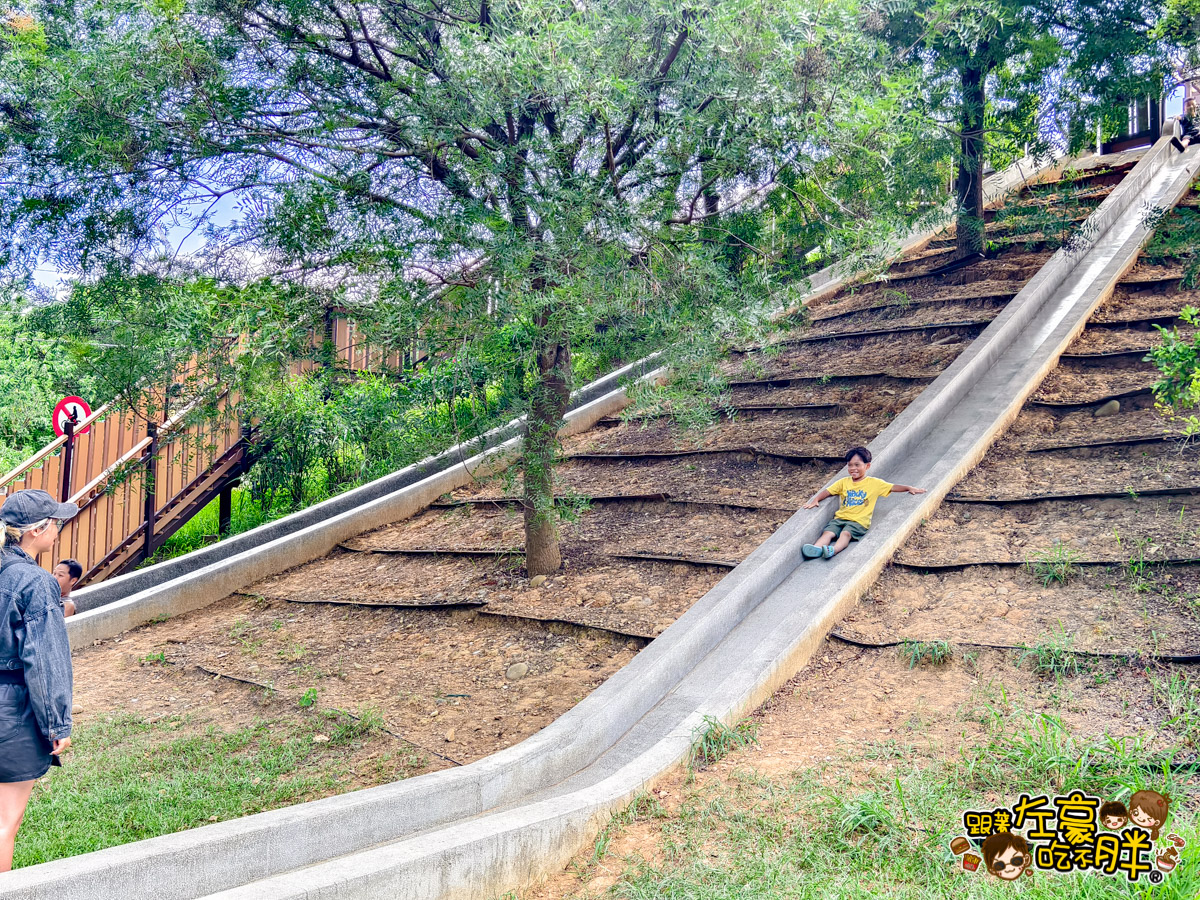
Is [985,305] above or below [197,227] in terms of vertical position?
below

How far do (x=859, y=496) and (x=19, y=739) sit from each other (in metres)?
5.01

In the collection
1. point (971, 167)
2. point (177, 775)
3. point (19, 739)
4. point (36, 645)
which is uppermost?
point (971, 167)


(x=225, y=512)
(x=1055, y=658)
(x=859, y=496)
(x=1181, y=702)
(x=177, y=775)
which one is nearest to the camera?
(x=1181, y=702)

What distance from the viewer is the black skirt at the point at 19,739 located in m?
2.91

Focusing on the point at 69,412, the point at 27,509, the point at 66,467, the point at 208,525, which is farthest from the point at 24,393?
the point at 27,509

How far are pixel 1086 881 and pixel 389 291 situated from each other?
4.15m

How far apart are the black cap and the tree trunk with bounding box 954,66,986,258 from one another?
313 inches

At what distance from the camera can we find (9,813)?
2971mm

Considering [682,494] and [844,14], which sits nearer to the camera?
[844,14]

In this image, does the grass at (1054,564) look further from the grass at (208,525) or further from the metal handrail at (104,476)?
the grass at (208,525)

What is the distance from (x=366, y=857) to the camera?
2939 millimetres

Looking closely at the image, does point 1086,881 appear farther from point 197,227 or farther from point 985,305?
point 985,305

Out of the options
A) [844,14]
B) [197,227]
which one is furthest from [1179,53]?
[197,227]

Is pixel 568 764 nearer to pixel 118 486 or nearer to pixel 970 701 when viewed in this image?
pixel 970 701
